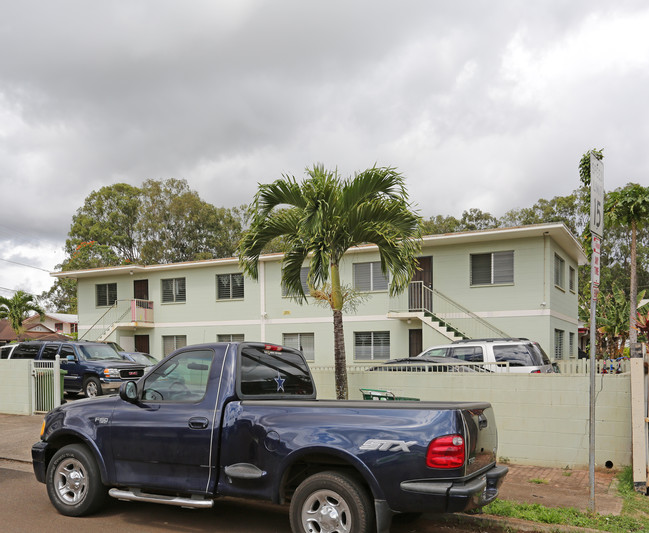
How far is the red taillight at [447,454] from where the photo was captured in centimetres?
479

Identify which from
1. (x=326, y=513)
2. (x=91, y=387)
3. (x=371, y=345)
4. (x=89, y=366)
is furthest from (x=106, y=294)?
(x=326, y=513)

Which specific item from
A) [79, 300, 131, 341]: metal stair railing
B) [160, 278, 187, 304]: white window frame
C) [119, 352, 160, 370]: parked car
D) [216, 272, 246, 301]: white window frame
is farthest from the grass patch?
[79, 300, 131, 341]: metal stair railing

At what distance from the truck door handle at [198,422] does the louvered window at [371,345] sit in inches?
712

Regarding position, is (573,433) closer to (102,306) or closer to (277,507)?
(277,507)

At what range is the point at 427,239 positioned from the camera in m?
22.1

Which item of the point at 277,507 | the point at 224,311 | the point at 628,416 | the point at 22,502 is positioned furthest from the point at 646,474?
the point at 224,311

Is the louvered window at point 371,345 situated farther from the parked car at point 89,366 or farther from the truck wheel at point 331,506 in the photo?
the truck wheel at point 331,506

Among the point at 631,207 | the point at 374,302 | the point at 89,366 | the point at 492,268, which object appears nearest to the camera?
the point at 89,366

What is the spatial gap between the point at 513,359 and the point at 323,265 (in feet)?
17.1

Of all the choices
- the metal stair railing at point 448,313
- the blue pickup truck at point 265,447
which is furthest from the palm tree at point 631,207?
the blue pickup truck at point 265,447

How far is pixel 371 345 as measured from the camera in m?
23.9

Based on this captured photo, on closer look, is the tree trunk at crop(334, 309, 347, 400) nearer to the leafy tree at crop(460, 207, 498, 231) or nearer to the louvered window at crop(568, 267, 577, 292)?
the louvered window at crop(568, 267, 577, 292)

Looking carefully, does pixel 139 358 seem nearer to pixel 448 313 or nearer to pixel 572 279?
pixel 448 313

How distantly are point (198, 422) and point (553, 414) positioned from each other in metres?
5.83
